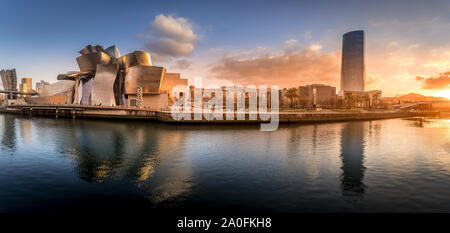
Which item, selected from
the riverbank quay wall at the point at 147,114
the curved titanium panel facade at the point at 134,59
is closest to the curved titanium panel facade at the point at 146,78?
the curved titanium panel facade at the point at 134,59

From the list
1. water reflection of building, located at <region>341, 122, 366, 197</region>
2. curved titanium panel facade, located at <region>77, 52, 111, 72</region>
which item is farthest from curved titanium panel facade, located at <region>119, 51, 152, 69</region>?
water reflection of building, located at <region>341, 122, 366, 197</region>

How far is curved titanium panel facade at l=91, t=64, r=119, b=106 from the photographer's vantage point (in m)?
67.4

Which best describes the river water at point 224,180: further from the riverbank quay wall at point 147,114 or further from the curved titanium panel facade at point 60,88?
the curved titanium panel facade at point 60,88

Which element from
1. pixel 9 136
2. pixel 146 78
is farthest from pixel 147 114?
pixel 146 78

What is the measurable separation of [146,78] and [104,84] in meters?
12.7

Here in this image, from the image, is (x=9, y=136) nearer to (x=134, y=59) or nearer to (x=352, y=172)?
(x=352, y=172)

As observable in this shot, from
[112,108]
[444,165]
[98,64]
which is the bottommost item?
[444,165]

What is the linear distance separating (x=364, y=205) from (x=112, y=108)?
51.7 meters

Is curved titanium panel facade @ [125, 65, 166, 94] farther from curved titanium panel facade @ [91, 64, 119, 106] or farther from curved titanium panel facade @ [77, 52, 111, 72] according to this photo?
curved titanium panel facade @ [77, 52, 111, 72]

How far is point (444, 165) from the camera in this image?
13859 millimetres

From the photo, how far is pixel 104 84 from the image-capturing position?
223ft

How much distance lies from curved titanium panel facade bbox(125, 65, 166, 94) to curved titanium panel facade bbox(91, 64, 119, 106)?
480 centimetres
